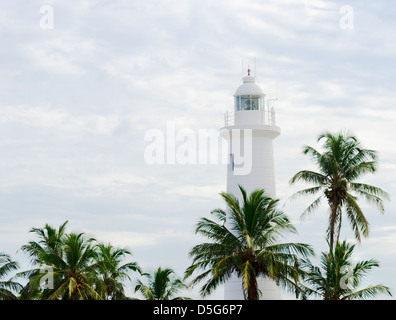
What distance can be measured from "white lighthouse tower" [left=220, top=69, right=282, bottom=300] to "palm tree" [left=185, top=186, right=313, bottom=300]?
764cm

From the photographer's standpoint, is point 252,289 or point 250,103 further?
point 250,103

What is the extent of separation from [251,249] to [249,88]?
14.0 meters

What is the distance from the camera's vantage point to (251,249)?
34.6 metres

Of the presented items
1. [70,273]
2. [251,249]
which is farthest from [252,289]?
[70,273]

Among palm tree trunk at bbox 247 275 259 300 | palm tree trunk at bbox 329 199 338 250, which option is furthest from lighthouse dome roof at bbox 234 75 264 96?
palm tree trunk at bbox 247 275 259 300

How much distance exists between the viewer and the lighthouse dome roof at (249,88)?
4544 centimetres

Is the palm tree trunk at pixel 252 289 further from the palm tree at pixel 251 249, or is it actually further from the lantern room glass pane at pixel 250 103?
the lantern room glass pane at pixel 250 103

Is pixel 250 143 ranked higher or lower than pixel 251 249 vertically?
higher

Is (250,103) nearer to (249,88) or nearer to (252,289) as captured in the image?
(249,88)

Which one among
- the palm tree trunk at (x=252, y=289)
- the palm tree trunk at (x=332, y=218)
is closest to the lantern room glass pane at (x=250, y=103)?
the palm tree trunk at (x=332, y=218)
